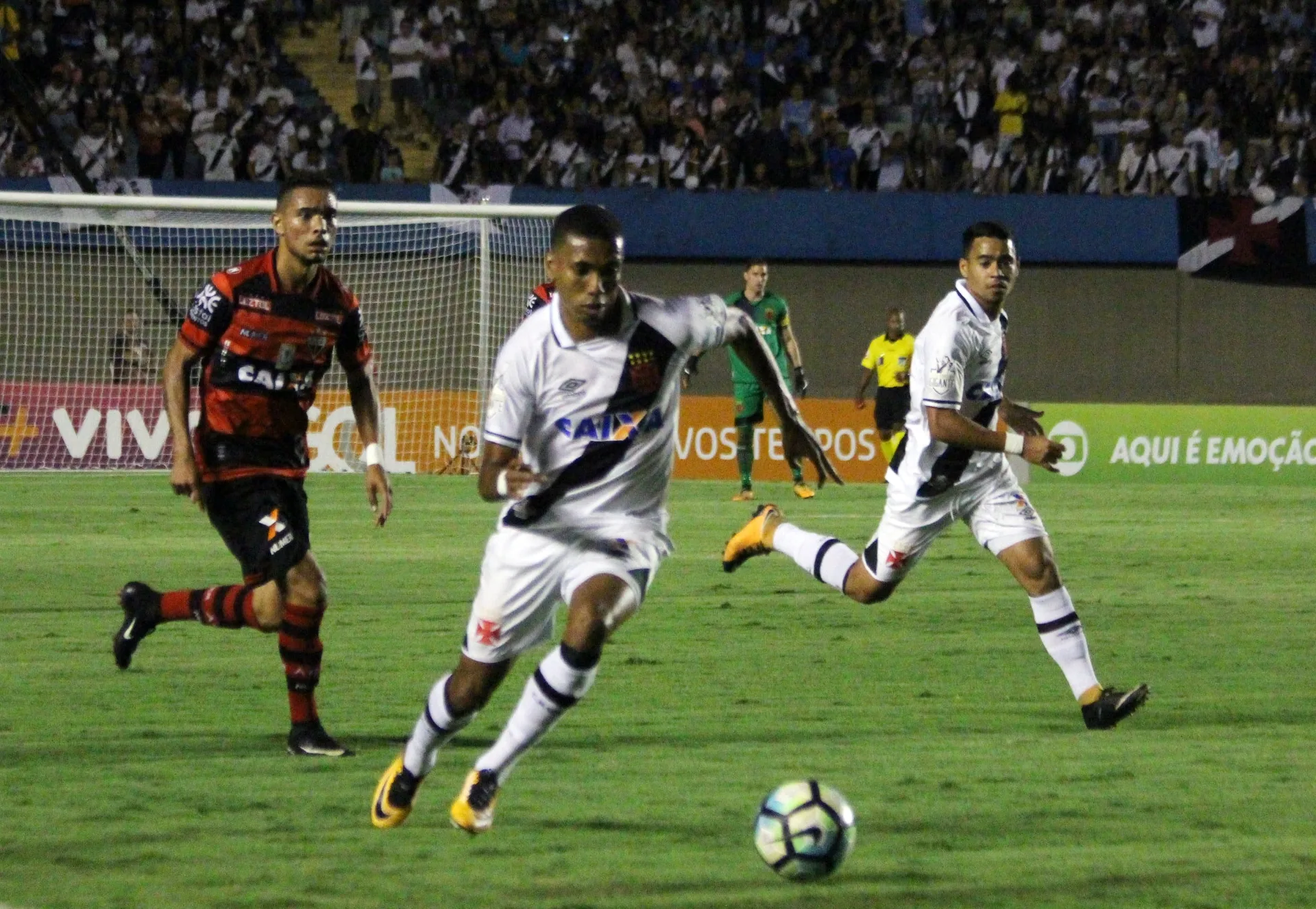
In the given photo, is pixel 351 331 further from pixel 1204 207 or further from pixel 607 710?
pixel 1204 207

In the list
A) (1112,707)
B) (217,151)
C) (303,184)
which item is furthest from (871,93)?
(303,184)

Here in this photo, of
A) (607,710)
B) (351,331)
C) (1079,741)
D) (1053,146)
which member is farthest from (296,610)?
(1053,146)

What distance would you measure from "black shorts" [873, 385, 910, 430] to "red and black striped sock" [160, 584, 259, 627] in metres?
14.4

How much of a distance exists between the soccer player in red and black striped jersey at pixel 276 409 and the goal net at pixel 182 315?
44.5 feet

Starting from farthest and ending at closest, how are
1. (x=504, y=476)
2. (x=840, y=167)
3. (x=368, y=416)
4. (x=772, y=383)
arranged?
(x=840, y=167)
(x=368, y=416)
(x=772, y=383)
(x=504, y=476)

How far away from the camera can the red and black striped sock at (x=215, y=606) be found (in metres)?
7.31

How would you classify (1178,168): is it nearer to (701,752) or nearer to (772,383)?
(701,752)

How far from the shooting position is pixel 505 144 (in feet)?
86.8

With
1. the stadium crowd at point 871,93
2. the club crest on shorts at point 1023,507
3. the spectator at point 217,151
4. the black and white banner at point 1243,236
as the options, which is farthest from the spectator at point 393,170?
the club crest on shorts at point 1023,507

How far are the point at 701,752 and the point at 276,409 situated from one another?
198cm

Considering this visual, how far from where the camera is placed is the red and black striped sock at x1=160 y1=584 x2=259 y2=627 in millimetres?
7309

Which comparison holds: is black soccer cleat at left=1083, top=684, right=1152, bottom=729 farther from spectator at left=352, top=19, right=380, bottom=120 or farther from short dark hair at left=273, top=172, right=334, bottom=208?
spectator at left=352, top=19, right=380, bottom=120

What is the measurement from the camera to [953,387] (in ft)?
25.6

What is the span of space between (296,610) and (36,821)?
1.42 meters
